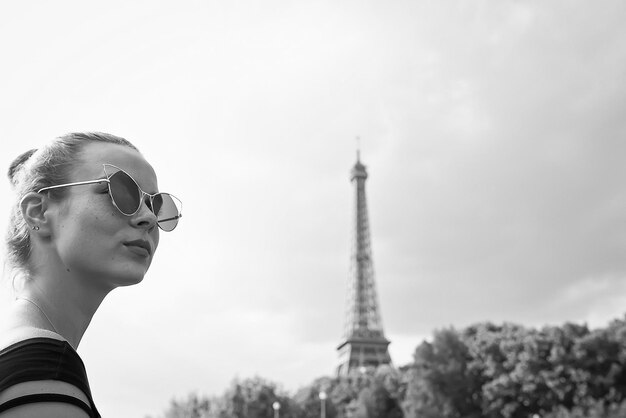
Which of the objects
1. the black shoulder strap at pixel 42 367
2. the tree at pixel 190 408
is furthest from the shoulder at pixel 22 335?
the tree at pixel 190 408

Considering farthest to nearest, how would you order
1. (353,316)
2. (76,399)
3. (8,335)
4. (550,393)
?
(353,316), (550,393), (8,335), (76,399)

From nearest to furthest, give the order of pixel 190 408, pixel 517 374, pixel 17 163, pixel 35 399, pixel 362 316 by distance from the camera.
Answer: pixel 35 399, pixel 17 163, pixel 517 374, pixel 190 408, pixel 362 316

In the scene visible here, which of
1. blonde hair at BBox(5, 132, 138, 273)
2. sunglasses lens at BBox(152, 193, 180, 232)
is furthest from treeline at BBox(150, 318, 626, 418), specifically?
blonde hair at BBox(5, 132, 138, 273)

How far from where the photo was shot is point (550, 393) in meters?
43.9

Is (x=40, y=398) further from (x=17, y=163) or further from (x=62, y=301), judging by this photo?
(x=17, y=163)

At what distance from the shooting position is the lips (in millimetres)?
2186

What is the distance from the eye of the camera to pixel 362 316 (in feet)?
295

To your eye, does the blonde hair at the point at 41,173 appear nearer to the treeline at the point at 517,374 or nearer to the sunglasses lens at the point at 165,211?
the sunglasses lens at the point at 165,211

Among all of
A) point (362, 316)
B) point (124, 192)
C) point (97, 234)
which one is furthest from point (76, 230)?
point (362, 316)

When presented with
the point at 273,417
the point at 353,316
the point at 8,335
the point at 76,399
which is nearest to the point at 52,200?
the point at 8,335

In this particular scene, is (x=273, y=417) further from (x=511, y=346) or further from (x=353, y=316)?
(x=353, y=316)

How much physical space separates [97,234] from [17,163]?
1.72ft

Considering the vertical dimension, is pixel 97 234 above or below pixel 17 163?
below

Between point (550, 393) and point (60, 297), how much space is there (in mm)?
45625
